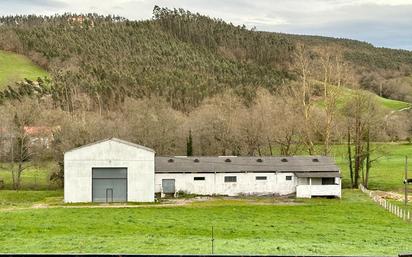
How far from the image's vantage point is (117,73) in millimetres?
148875

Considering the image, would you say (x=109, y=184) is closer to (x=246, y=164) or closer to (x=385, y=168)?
(x=246, y=164)

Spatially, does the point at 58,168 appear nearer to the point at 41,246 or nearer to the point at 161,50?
the point at 41,246

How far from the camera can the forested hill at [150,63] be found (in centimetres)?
13862

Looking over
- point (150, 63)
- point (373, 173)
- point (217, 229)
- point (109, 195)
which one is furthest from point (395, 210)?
point (150, 63)

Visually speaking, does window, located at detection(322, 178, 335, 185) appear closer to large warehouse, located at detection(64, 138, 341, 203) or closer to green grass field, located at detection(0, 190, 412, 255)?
large warehouse, located at detection(64, 138, 341, 203)

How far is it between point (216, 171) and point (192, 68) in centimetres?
10762

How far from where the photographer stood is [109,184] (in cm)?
5194

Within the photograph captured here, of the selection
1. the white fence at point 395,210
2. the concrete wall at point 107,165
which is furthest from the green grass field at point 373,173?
the concrete wall at point 107,165

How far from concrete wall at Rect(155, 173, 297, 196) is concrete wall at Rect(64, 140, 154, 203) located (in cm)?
328

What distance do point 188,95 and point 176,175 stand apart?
78482 millimetres

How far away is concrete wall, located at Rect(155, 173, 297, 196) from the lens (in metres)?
55.3

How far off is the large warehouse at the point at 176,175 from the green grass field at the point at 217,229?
187 inches

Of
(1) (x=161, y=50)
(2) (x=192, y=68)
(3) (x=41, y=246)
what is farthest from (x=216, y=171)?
(1) (x=161, y=50)

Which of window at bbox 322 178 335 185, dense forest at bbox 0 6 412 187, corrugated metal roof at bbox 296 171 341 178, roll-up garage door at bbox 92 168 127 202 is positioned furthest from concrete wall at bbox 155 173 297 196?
dense forest at bbox 0 6 412 187
